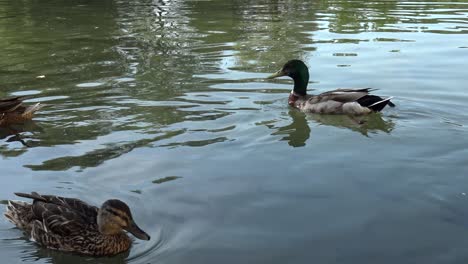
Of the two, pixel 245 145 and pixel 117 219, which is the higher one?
pixel 117 219

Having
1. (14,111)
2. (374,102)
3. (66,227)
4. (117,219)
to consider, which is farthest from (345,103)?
(66,227)

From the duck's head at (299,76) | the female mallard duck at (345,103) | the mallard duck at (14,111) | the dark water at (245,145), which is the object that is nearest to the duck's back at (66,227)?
the dark water at (245,145)

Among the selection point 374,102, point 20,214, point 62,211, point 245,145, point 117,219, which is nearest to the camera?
point 117,219

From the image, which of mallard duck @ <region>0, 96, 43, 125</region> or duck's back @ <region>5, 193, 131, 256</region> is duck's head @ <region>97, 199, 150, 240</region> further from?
mallard duck @ <region>0, 96, 43, 125</region>

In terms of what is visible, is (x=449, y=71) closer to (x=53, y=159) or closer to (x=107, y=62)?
(x=107, y=62)

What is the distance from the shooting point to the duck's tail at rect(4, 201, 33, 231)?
647 centimetres

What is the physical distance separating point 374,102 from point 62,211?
558cm

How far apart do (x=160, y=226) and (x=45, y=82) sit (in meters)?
7.02

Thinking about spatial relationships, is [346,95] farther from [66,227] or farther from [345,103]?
[66,227]

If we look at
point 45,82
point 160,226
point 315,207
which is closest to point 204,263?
point 160,226

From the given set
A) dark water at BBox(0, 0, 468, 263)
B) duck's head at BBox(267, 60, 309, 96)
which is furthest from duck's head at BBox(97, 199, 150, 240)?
duck's head at BBox(267, 60, 309, 96)

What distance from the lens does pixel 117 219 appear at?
20.0ft

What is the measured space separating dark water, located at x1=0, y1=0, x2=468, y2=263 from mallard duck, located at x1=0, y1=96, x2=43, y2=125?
18 centimetres

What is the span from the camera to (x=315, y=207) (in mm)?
7047
